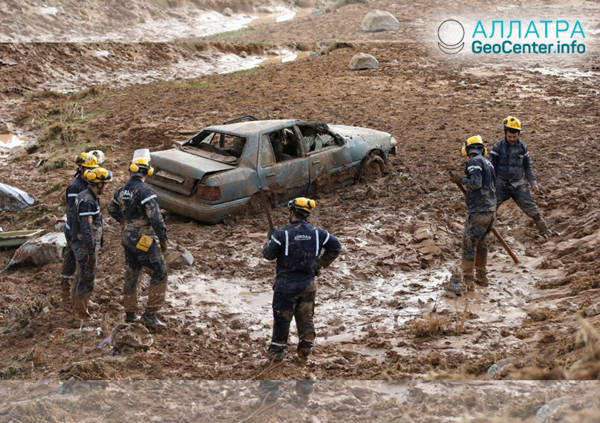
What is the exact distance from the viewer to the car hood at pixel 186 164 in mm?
9539

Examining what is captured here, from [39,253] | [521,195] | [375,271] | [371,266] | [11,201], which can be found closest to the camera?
[375,271]

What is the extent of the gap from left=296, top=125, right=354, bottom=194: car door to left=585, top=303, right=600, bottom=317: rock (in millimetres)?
5353

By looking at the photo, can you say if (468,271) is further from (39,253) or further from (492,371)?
(39,253)

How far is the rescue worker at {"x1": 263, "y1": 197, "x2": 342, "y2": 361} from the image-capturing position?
611 centimetres

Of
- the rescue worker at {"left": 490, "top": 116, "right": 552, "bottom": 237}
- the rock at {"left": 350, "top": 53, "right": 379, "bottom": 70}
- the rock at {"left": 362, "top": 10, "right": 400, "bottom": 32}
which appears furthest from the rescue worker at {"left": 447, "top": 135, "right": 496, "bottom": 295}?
the rock at {"left": 362, "top": 10, "right": 400, "bottom": 32}

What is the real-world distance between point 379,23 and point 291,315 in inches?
1142

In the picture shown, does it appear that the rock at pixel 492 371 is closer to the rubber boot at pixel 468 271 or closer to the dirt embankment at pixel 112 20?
the rubber boot at pixel 468 271

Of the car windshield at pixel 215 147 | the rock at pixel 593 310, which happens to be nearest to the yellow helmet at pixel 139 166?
the car windshield at pixel 215 147

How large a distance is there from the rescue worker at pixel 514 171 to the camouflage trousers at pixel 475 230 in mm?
956

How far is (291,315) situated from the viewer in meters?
6.28

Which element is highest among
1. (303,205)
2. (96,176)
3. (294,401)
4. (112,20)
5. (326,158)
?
(112,20)

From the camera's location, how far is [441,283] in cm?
837

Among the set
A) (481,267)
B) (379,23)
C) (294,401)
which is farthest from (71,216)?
(379,23)

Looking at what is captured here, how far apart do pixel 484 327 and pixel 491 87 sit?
13728mm
